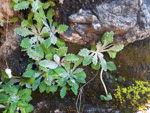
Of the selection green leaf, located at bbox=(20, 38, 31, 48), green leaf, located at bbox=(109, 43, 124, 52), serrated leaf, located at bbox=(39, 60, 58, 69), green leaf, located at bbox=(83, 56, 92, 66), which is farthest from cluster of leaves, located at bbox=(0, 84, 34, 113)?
green leaf, located at bbox=(109, 43, 124, 52)

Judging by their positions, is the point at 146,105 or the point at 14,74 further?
the point at 146,105

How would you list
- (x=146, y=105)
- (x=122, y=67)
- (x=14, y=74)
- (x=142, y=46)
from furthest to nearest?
(x=142, y=46), (x=122, y=67), (x=146, y=105), (x=14, y=74)

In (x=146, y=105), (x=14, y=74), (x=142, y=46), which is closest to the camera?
(x=14, y=74)

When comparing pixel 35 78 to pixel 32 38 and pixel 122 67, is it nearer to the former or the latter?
pixel 32 38

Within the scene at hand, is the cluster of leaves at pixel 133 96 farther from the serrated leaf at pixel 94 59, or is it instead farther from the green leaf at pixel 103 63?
the serrated leaf at pixel 94 59

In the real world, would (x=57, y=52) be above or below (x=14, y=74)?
above

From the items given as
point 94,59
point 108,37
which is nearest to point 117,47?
point 108,37

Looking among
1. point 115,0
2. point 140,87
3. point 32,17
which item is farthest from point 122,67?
point 32,17

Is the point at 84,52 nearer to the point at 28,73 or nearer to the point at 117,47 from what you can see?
the point at 117,47
